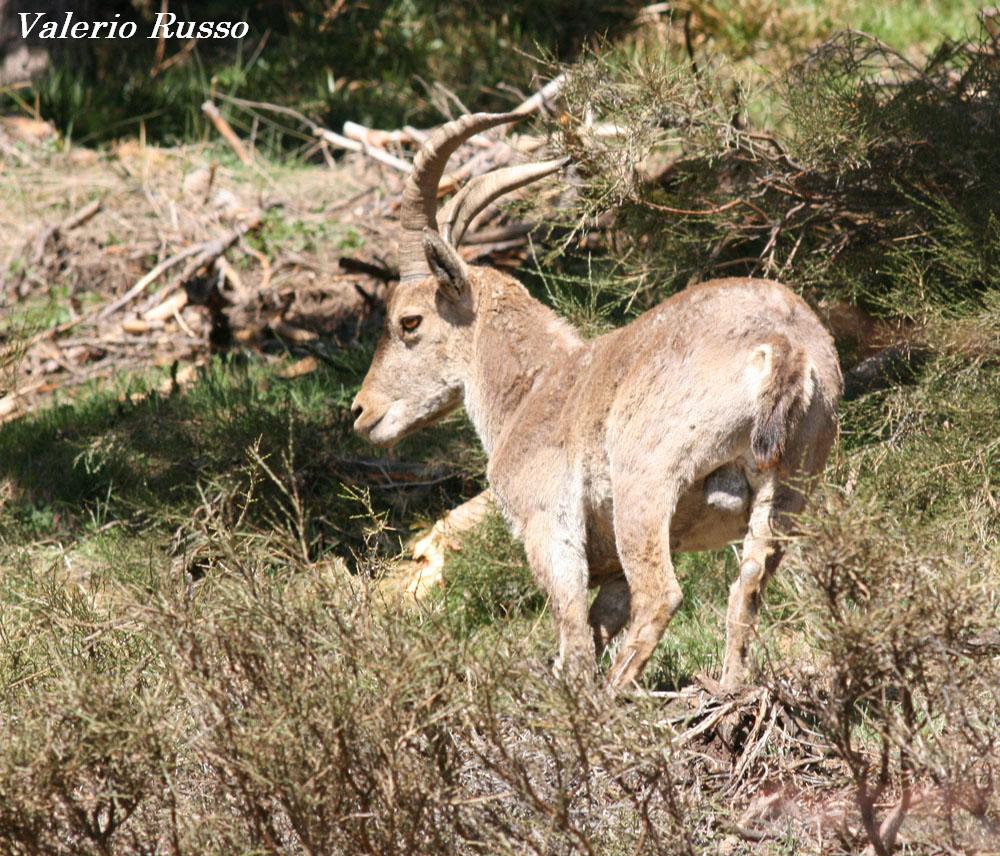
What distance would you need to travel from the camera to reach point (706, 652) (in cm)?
644

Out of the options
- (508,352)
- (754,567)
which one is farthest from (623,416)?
(508,352)

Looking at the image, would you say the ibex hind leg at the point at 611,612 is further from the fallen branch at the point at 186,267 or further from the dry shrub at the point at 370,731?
the fallen branch at the point at 186,267

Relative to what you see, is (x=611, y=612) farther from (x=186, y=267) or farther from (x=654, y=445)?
(x=186, y=267)

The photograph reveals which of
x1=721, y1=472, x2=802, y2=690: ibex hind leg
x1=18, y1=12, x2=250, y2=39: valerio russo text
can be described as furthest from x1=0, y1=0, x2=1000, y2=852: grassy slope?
x1=18, y1=12, x2=250, y2=39: valerio russo text

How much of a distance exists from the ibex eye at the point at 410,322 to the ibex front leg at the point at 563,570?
1.42 meters

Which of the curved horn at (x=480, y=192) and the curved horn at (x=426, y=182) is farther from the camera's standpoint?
the curved horn at (x=480, y=192)

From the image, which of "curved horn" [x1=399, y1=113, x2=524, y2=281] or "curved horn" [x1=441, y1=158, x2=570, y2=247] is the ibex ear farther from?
"curved horn" [x1=441, y1=158, x2=570, y2=247]

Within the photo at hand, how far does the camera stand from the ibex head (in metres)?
6.78

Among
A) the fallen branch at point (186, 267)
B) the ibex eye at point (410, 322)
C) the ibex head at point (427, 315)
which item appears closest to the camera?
the ibex head at point (427, 315)

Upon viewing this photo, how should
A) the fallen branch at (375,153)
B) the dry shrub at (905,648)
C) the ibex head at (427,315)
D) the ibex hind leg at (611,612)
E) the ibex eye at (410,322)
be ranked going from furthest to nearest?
the fallen branch at (375,153) → the ibex eye at (410,322) → the ibex head at (427,315) → the ibex hind leg at (611,612) → the dry shrub at (905,648)

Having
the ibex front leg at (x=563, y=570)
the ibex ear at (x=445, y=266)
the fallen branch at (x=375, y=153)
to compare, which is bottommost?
the fallen branch at (x=375, y=153)

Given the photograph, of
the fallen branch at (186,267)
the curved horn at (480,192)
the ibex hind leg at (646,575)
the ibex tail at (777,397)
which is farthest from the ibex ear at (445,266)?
the fallen branch at (186,267)

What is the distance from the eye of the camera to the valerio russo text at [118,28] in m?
13.6

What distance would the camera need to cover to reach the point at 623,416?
18.4ft
